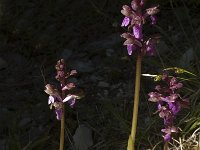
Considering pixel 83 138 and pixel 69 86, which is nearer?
pixel 69 86

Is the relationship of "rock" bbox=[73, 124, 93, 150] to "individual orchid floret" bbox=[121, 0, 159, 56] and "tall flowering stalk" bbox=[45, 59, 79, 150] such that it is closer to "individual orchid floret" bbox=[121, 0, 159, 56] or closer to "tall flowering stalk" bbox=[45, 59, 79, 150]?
"tall flowering stalk" bbox=[45, 59, 79, 150]

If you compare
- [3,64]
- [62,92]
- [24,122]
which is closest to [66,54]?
[3,64]

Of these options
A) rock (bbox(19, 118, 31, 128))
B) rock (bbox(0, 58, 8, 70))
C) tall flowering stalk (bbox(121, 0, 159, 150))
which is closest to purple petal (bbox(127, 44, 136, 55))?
tall flowering stalk (bbox(121, 0, 159, 150))

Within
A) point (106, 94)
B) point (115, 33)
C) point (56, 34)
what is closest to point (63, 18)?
point (56, 34)

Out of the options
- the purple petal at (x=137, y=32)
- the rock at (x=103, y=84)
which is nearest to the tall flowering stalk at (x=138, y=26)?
the purple petal at (x=137, y=32)

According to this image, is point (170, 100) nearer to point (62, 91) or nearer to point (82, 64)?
point (62, 91)
